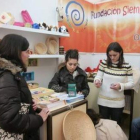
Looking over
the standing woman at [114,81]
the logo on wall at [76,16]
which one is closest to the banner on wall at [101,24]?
the logo on wall at [76,16]

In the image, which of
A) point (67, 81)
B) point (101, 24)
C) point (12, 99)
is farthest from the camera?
point (101, 24)

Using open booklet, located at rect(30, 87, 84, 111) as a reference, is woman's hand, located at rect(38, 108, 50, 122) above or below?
below

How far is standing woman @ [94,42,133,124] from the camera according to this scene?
70.1 inches

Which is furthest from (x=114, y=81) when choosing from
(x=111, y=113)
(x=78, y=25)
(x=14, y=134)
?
(x=78, y=25)

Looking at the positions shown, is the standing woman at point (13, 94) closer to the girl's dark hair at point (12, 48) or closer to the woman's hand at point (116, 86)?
the girl's dark hair at point (12, 48)

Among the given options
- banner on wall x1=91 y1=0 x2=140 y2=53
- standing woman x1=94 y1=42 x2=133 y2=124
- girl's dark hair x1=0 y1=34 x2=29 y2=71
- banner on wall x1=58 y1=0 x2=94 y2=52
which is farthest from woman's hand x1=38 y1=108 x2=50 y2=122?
banner on wall x1=91 y1=0 x2=140 y2=53

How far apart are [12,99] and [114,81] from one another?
123cm

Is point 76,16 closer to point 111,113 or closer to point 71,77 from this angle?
point 71,77

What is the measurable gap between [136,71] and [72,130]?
1.31 m

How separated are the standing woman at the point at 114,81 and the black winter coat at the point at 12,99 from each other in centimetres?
104

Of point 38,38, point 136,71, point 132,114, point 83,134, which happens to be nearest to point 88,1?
point 38,38

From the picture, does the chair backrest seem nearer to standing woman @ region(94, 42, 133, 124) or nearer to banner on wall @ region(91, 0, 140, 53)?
standing woman @ region(94, 42, 133, 124)

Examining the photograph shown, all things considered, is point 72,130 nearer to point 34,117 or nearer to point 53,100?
point 53,100

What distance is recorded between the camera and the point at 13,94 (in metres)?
0.90
